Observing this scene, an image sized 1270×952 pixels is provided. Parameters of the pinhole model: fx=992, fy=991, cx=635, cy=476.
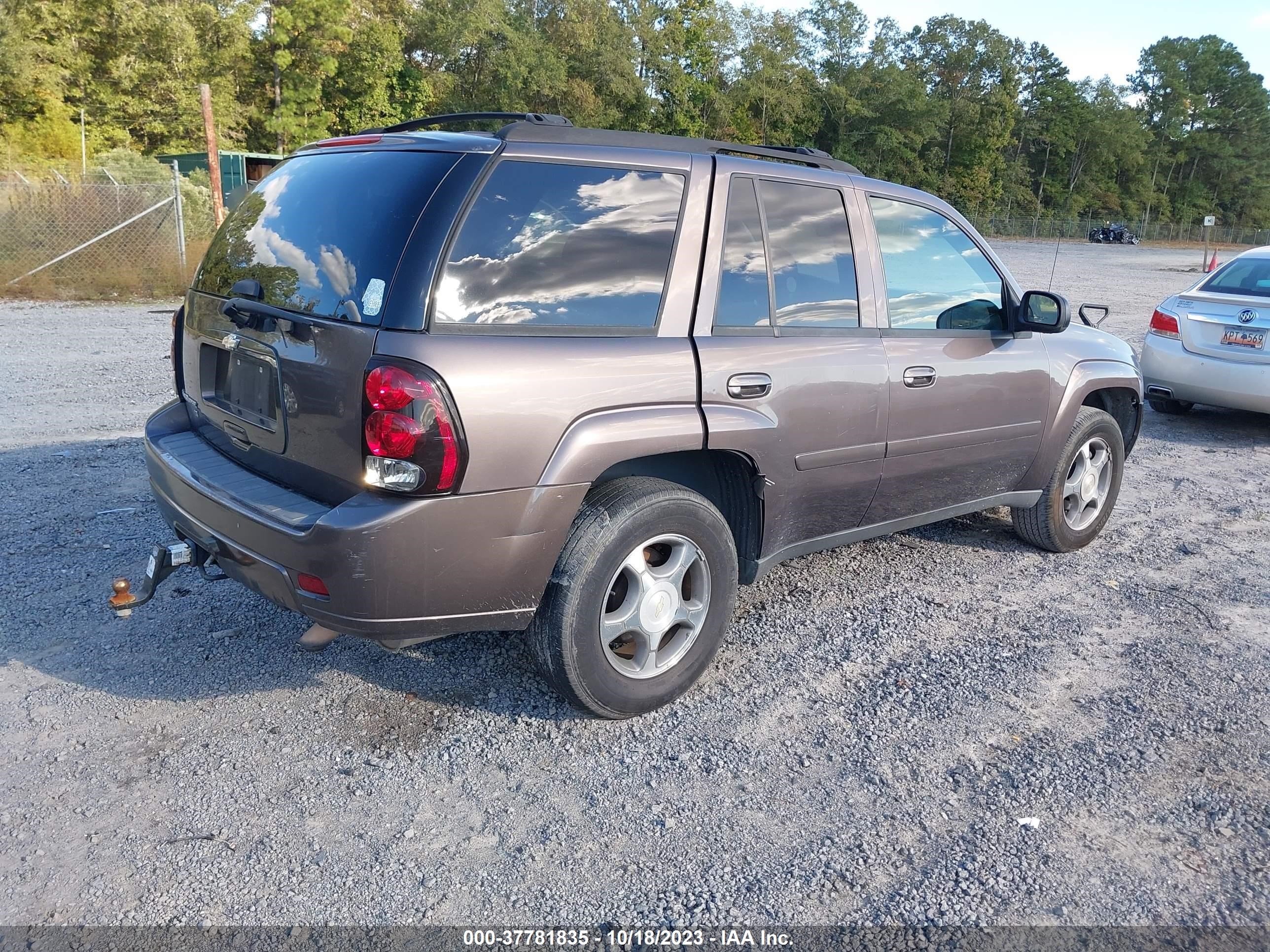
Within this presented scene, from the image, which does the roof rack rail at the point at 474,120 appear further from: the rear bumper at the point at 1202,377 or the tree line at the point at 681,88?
the tree line at the point at 681,88

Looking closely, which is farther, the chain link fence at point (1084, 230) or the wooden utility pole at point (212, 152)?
the chain link fence at point (1084, 230)

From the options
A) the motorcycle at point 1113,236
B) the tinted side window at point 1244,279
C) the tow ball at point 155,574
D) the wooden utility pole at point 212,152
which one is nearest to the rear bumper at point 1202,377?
the tinted side window at point 1244,279

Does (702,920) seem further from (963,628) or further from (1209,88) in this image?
(1209,88)

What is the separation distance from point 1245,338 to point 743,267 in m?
6.44

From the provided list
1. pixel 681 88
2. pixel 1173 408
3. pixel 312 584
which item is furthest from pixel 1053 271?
pixel 681 88

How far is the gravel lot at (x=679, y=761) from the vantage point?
8.74 feet

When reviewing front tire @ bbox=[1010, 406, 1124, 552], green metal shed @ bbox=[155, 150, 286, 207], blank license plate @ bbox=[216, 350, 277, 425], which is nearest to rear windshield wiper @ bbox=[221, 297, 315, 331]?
blank license plate @ bbox=[216, 350, 277, 425]

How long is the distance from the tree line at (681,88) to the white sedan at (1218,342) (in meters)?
25.1

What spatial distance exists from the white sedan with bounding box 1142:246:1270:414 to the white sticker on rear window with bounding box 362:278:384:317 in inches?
305

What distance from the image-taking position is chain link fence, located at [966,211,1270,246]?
68562 millimetres

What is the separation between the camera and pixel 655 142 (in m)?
3.59

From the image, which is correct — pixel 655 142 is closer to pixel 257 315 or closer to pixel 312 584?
pixel 257 315

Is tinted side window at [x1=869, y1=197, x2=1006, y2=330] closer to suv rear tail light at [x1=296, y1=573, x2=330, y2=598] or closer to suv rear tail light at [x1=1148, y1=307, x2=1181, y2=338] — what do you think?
suv rear tail light at [x1=296, y1=573, x2=330, y2=598]

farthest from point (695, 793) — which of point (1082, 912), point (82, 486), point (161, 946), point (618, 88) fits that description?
point (618, 88)
